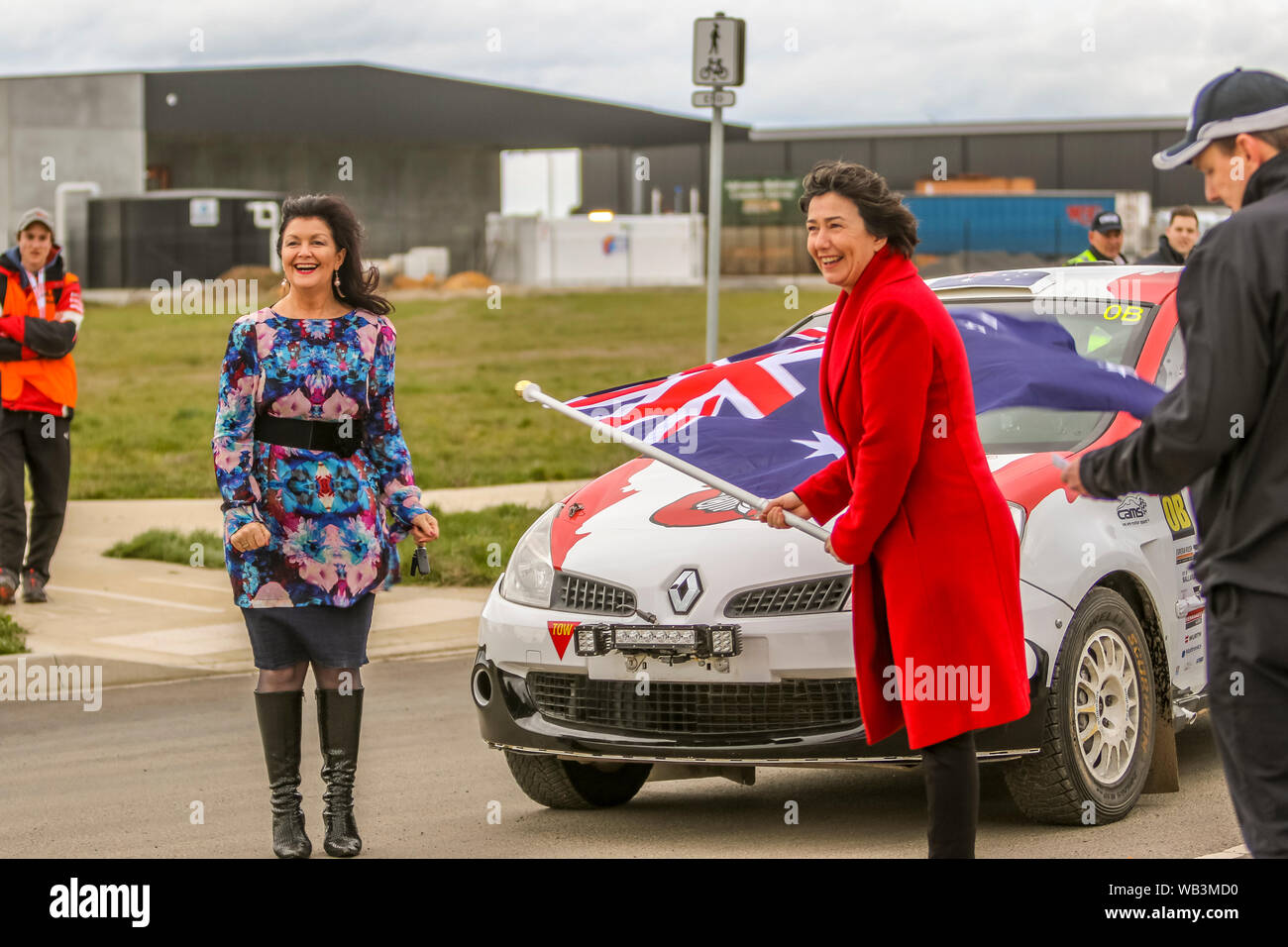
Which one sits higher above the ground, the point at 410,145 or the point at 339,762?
the point at 410,145

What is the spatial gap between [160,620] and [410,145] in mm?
57895

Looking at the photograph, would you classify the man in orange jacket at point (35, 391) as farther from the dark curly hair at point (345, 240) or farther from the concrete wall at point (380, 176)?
the concrete wall at point (380, 176)

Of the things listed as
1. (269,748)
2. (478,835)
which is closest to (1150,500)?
(478,835)

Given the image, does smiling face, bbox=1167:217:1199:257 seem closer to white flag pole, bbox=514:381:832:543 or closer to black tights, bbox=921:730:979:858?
white flag pole, bbox=514:381:832:543

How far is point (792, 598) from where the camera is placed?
5.82m

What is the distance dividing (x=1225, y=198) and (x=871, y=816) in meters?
3.29

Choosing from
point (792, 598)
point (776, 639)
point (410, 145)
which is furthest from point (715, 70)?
point (410, 145)

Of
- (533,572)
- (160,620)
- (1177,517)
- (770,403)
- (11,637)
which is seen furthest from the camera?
(160,620)

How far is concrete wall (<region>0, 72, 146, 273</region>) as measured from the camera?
57156 mm

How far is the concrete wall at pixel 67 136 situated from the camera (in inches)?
2250

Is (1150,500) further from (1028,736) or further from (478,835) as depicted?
(478,835)

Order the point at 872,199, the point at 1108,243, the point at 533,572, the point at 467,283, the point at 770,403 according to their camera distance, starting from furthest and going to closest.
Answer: the point at 467,283 → the point at 1108,243 → the point at 533,572 → the point at 770,403 → the point at 872,199

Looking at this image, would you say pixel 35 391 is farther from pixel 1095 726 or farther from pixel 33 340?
pixel 1095 726

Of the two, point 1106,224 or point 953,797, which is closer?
point 953,797
